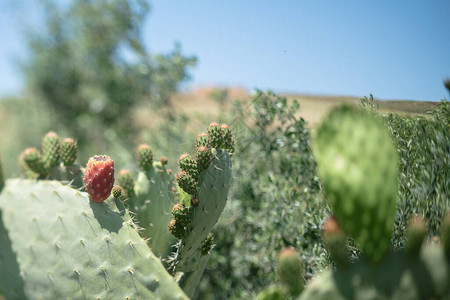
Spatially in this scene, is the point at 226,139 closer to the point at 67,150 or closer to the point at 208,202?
the point at 208,202

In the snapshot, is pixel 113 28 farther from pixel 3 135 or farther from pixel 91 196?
pixel 3 135

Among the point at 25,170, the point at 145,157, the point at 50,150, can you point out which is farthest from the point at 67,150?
the point at 145,157

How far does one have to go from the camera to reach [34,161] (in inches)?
77.5

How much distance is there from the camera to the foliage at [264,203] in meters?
2.49

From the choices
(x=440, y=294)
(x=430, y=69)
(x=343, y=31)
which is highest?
(x=343, y=31)

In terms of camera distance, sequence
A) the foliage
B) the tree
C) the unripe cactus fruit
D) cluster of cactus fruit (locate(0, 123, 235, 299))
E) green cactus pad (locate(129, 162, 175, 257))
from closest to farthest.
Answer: cluster of cactus fruit (locate(0, 123, 235, 299)), green cactus pad (locate(129, 162, 175, 257)), the unripe cactus fruit, the foliage, the tree

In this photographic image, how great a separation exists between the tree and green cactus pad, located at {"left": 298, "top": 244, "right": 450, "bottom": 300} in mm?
4273

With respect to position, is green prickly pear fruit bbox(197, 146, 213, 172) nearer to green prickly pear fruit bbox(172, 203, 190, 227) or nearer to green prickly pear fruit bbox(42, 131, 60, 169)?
green prickly pear fruit bbox(172, 203, 190, 227)

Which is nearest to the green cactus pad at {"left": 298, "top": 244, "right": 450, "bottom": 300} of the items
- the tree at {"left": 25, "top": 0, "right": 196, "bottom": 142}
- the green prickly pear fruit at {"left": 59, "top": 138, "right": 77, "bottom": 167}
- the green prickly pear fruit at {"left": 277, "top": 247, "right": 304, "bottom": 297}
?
the green prickly pear fruit at {"left": 277, "top": 247, "right": 304, "bottom": 297}

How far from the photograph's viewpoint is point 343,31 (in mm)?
2389

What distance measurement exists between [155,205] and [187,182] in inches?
23.6

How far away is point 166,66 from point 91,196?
3.67 m

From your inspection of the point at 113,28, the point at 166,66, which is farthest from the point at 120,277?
the point at 113,28

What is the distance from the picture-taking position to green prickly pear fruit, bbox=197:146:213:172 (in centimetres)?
180
